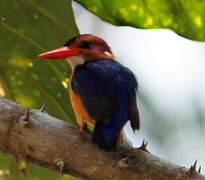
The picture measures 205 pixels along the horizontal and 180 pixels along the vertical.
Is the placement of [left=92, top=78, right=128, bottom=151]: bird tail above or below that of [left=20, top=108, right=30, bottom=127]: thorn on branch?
below

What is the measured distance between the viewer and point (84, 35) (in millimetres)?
3287

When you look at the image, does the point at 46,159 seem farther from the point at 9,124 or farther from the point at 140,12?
the point at 140,12

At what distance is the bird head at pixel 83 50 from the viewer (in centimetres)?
307

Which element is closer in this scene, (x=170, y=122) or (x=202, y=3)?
(x=202, y=3)

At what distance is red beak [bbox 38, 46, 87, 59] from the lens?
2752 millimetres

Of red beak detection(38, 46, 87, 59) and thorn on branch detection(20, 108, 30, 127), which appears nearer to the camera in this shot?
thorn on branch detection(20, 108, 30, 127)

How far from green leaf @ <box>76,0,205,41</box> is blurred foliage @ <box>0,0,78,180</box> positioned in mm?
415

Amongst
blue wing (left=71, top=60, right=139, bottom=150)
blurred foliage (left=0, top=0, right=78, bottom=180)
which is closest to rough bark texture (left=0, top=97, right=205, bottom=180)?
blue wing (left=71, top=60, right=139, bottom=150)

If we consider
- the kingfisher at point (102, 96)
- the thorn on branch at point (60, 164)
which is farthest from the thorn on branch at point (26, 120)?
the kingfisher at point (102, 96)

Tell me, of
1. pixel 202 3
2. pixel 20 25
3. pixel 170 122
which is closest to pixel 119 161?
pixel 202 3

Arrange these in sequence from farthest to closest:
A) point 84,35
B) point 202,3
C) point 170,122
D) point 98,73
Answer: point 170,122, point 84,35, point 98,73, point 202,3

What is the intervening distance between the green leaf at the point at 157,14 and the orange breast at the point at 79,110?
511mm

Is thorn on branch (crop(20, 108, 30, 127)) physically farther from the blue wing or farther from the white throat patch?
the white throat patch

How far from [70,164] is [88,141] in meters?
0.13
